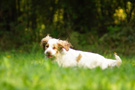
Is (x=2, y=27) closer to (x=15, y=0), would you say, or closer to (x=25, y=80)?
(x=15, y=0)

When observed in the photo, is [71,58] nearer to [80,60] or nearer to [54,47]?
[80,60]

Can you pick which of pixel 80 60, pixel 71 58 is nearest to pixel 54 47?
pixel 71 58

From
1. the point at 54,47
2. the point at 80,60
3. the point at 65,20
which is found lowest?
the point at 80,60

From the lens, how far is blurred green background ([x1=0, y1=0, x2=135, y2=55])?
12.4 meters

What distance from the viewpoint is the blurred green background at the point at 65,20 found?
12422mm

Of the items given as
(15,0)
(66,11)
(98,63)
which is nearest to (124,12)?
(66,11)

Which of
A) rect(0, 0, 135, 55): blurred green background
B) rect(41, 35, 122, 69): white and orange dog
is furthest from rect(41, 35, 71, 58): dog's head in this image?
rect(0, 0, 135, 55): blurred green background

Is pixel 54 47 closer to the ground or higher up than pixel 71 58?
higher up

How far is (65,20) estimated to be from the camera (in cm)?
1414

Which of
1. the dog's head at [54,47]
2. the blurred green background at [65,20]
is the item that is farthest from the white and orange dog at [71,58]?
the blurred green background at [65,20]

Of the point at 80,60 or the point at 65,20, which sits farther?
the point at 65,20

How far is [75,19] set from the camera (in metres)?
14.1

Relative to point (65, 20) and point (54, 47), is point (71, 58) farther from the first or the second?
point (65, 20)

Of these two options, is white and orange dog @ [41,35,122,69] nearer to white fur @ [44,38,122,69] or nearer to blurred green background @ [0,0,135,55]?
white fur @ [44,38,122,69]
